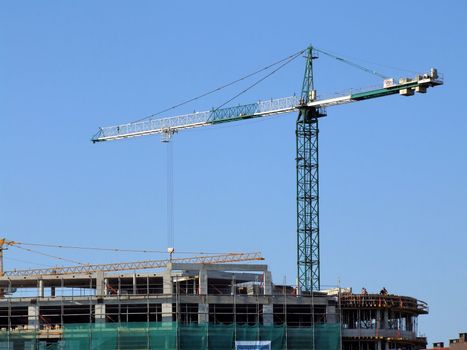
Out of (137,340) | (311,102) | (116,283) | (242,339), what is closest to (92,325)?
(137,340)

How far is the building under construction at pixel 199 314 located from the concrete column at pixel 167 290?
129 mm

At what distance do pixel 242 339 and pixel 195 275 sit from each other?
20.6 m

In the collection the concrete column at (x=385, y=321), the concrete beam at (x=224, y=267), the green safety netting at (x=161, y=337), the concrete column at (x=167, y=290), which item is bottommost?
the green safety netting at (x=161, y=337)

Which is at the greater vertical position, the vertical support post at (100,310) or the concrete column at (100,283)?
the concrete column at (100,283)

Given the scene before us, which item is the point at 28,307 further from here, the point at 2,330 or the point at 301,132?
the point at 301,132

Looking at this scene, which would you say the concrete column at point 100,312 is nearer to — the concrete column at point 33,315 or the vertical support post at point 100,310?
the vertical support post at point 100,310

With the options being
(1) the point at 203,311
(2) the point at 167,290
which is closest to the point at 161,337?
(1) the point at 203,311

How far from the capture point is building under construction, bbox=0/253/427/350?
151 metres

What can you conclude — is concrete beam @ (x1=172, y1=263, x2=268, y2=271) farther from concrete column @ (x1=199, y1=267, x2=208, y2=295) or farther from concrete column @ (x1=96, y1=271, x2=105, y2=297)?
concrete column @ (x1=96, y1=271, x2=105, y2=297)

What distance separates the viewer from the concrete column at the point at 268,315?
16050cm

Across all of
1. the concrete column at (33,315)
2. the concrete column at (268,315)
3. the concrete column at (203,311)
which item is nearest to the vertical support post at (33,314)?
the concrete column at (33,315)

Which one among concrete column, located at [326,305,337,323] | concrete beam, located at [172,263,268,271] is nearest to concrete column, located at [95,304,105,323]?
concrete beam, located at [172,263,268,271]

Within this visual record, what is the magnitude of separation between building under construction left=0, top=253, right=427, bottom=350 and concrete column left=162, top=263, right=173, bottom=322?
129 mm

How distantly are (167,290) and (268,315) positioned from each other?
1646cm
